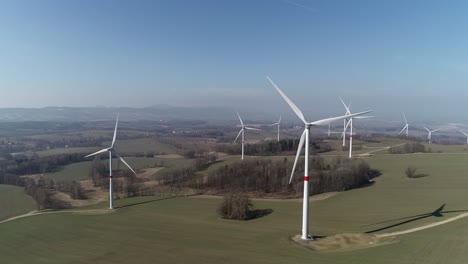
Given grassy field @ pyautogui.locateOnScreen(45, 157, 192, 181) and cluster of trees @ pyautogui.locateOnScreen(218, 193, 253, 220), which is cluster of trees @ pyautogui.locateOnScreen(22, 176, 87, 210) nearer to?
grassy field @ pyautogui.locateOnScreen(45, 157, 192, 181)

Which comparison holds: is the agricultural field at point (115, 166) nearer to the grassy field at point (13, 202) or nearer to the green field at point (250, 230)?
the grassy field at point (13, 202)

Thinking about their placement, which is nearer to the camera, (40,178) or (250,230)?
(250,230)

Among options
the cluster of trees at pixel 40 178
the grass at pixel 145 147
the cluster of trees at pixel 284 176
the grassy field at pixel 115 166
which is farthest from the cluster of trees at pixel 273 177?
the grass at pixel 145 147

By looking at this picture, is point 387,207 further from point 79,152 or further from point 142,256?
point 79,152

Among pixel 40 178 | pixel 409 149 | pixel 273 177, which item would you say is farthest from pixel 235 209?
pixel 409 149

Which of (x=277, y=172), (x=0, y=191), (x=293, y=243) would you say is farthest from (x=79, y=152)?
(x=293, y=243)

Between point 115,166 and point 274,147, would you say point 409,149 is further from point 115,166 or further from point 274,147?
point 115,166

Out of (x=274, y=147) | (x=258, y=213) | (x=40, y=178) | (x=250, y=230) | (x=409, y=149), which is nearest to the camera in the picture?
(x=250, y=230)

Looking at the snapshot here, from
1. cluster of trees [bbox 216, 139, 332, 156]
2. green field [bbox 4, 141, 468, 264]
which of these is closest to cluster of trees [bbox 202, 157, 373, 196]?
green field [bbox 4, 141, 468, 264]
